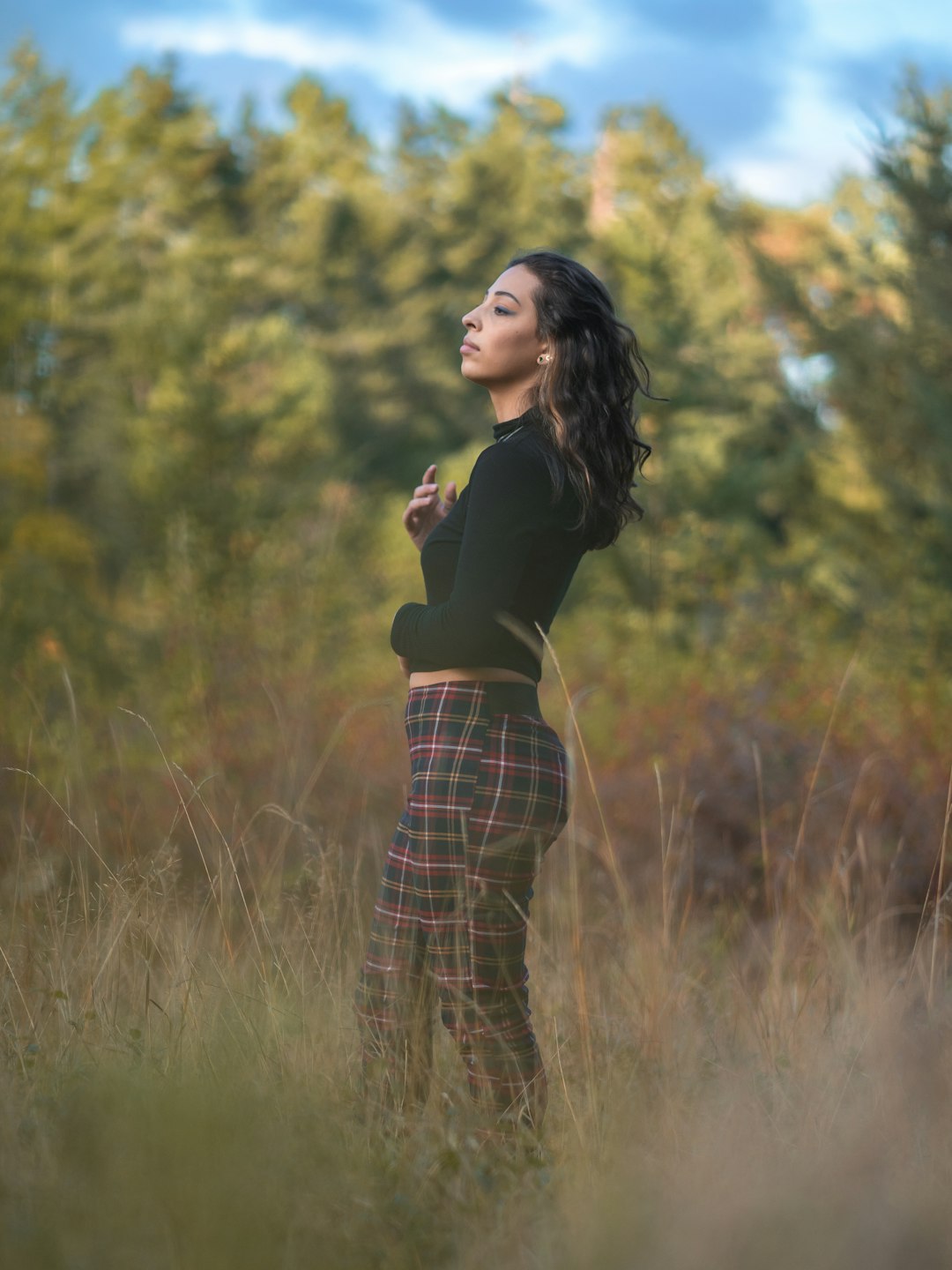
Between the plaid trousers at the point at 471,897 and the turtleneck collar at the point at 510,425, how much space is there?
47cm

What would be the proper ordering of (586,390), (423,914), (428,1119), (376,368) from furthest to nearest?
(376,368), (586,390), (423,914), (428,1119)

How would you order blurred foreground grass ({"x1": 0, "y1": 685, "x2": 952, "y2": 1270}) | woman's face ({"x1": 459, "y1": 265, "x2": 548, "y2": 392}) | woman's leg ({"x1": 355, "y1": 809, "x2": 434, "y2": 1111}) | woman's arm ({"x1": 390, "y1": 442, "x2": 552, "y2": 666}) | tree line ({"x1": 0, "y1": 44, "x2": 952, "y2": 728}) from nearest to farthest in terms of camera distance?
blurred foreground grass ({"x1": 0, "y1": 685, "x2": 952, "y2": 1270}), woman's arm ({"x1": 390, "y1": 442, "x2": 552, "y2": 666}), woman's leg ({"x1": 355, "y1": 809, "x2": 434, "y2": 1111}), woman's face ({"x1": 459, "y1": 265, "x2": 548, "y2": 392}), tree line ({"x1": 0, "y1": 44, "x2": 952, "y2": 728})

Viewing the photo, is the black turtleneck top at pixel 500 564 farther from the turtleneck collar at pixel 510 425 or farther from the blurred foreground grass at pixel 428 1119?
the blurred foreground grass at pixel 428 1119

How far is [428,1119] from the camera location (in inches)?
93.4

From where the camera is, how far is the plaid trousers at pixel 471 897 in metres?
2.44

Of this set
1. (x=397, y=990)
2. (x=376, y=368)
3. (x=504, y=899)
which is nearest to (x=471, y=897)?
(x=504, y=899)

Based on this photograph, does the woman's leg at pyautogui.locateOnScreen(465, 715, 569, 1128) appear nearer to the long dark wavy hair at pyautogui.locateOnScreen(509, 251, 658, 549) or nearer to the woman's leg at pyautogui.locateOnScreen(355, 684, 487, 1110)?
the woman's leg at pyautogui.locateOnScreen(355, 684, 487, 1110)

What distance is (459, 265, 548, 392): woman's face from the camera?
2613mm

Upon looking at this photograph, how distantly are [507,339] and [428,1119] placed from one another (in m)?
1.39

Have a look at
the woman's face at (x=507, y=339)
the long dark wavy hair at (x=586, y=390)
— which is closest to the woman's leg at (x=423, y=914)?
the long dark wavy hair at (x=586, y=390)

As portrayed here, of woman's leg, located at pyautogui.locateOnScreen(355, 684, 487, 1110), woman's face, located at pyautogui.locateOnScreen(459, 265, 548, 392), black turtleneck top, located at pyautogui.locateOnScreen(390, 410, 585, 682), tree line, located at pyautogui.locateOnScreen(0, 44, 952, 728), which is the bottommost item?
woman's leg, located at pyautogui.locateOnScreen(355, 684, 487, 1110)

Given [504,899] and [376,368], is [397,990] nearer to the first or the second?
[504,899]

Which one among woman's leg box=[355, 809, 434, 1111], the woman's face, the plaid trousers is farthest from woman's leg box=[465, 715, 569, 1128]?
the woman's face

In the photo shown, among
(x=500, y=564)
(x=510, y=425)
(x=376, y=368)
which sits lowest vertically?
(x=500, y=564)
